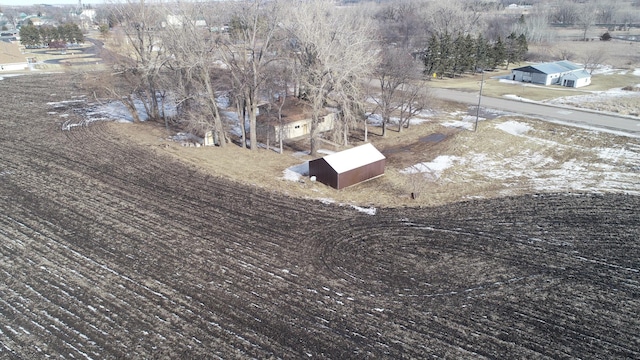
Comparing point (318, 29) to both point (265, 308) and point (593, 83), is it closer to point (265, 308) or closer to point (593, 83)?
point (265, 308)

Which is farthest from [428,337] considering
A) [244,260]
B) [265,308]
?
[244,260]

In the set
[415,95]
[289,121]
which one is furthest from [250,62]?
[415,95]

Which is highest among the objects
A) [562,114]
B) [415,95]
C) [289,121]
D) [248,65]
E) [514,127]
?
[248,65]

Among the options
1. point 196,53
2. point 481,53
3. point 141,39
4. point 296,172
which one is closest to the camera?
point 296,172

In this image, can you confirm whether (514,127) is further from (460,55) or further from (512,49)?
(512,49)

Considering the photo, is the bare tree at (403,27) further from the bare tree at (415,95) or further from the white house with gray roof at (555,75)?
the bare tree at (415,95)

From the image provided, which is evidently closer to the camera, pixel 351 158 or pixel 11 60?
pixel 351 158
